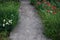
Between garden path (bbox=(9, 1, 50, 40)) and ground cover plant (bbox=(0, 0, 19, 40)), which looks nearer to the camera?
garden path (bbox=(9, 1, 50, 40))

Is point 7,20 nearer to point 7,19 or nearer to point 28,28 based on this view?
point 7,19

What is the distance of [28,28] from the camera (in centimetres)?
791

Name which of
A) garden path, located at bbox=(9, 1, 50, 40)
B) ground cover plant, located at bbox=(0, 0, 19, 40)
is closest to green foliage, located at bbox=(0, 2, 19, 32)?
ground cover plant, located at bbox=(0, 0, 19, 40)

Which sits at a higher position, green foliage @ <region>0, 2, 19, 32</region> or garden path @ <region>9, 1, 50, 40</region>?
green foliage @ <region>0, 2, 19, 32</region>

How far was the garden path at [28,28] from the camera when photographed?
7.20 meters

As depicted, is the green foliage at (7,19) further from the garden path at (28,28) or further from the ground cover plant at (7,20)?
the garden path at (28,28)

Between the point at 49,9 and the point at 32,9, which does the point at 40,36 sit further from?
the point at 32,9

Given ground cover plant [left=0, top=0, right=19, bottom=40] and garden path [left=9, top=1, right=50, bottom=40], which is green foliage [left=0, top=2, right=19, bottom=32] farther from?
garden path [left=9, top=1, right=50, bottom=40]

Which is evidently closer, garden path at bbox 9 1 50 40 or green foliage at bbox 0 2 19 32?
garden path at bbox 9 1 50 40

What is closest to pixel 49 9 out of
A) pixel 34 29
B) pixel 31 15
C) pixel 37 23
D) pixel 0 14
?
pixel 31 15

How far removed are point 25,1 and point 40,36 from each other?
576 cm

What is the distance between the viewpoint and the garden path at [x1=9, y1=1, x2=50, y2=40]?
283 inches

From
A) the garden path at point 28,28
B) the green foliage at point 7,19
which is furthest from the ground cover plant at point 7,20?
the garden path at point 28,28

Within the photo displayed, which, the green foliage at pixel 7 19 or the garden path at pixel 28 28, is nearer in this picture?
the garden path at pixel 28 28
